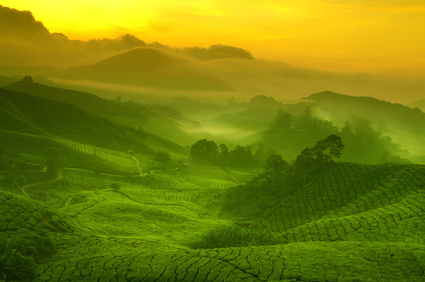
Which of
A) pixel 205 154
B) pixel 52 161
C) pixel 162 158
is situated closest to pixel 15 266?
pixel 52 161

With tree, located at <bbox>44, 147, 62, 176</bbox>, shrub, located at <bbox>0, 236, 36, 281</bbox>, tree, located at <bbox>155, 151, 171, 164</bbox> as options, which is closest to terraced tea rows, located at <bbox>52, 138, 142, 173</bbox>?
tree, located at <bbox>155, 151, 171, 164</bbox>

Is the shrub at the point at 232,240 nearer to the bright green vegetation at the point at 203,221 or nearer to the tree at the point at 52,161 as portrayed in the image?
the bright green vegetation at the point at 203,221

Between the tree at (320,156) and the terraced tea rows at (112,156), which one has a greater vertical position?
the tree at (320,156)

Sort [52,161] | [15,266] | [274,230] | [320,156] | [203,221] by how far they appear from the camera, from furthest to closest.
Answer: [52,161] → [320,156] → [203,221] → [274,230] → [15,266]

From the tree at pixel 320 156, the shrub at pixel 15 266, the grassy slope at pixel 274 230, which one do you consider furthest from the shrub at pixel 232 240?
the tree at pixel 320 156

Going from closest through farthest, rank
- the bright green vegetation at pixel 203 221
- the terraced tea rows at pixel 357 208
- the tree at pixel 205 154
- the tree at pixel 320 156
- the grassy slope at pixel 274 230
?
1. the grassy slope at pixel 274 230
2. the bright green vegetation at pixel 203 221
3. the terraced tea rows at pixel 357 208
4. the tree at pixel 320 156
5. the tree at pixel 205 154

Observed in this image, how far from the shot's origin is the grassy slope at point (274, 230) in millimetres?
35781

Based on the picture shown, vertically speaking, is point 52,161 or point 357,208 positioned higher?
point 357,208

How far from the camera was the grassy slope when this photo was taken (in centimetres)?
3578

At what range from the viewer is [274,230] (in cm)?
7481

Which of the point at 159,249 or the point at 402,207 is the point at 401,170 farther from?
the point at 159,249

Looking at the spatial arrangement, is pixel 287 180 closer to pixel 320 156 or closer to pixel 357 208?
pixel 320 156

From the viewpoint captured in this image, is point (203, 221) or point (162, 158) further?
point (162, 158)

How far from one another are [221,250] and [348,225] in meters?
26.8
